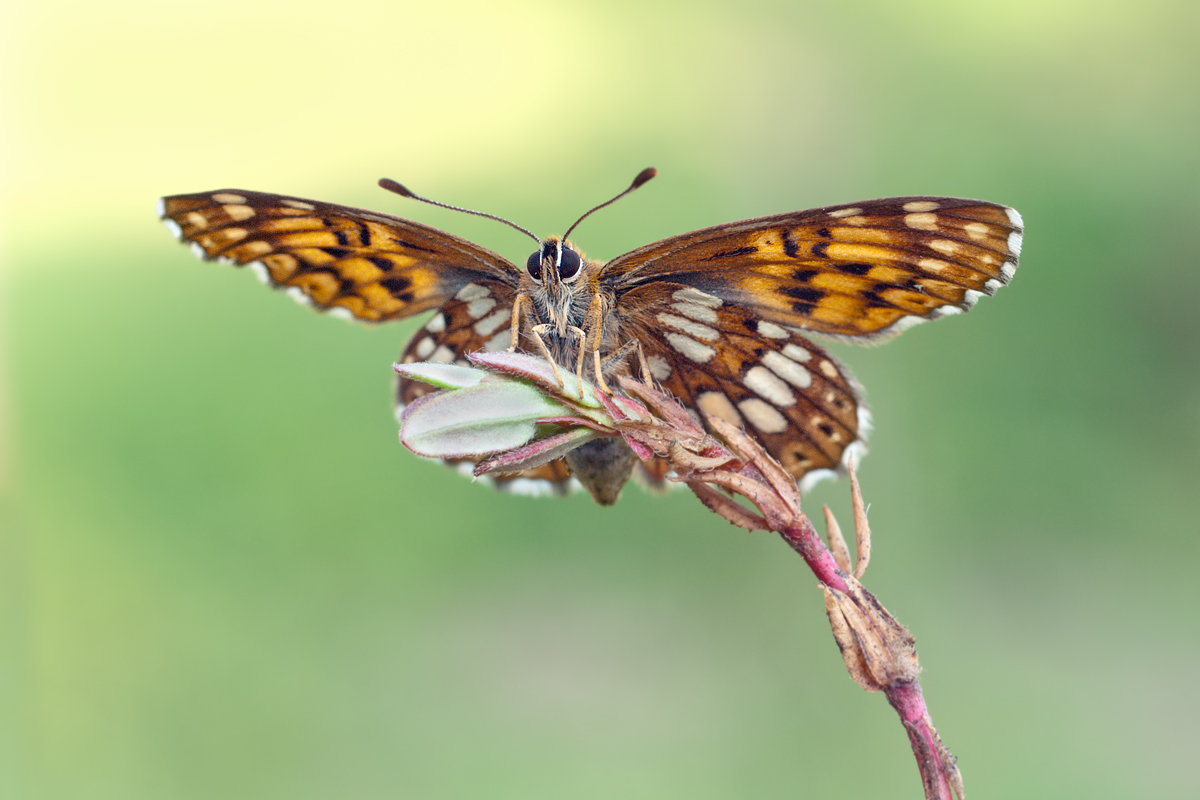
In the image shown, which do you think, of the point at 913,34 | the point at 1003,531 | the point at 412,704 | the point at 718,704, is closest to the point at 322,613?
the point at 412,704

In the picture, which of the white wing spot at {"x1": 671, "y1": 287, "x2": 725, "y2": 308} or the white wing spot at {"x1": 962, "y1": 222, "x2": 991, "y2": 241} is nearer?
the white wing spot at {"x1": 962, "y1": 222, "x2": 991, "y2": 241}

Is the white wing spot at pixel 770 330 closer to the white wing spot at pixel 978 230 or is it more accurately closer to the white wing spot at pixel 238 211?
the white wing spot at pixel 978 230

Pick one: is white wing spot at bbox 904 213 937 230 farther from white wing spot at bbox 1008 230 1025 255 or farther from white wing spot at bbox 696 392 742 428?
white wing spot at bbox 696 392 742 428

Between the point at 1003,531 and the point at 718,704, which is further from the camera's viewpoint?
the point at 1003,531

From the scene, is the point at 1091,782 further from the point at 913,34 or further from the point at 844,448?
the point at 913,34

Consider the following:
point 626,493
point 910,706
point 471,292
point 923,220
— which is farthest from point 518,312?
point 626,493

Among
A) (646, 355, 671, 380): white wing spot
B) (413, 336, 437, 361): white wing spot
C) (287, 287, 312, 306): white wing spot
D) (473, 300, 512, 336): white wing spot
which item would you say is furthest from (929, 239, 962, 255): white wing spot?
(287, 287, 312, 306): white wing spot

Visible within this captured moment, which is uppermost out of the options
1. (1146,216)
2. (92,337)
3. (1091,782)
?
(1146,216)
